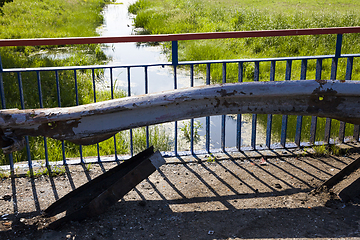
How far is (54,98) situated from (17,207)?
5.18m

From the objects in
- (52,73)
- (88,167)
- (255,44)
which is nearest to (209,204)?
(88,167)

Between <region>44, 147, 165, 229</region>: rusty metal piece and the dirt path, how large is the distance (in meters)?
0.09

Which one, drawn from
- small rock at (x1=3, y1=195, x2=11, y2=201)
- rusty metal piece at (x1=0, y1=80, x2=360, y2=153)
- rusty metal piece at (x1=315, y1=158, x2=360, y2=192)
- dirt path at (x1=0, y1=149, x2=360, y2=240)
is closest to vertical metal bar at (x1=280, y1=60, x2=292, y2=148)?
dirt path at (x1=0, y1=149, x2=360, y2=240)

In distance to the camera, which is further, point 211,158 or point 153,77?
point 153,77

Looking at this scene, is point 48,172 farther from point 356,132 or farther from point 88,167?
point 356,132

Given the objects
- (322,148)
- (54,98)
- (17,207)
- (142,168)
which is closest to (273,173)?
(322,148)

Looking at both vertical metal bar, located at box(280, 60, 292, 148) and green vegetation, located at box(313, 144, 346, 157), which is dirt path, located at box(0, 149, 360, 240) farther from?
vertical metal bar, located at box(280, 60, 292, 148)

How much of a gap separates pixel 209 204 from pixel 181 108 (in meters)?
1.04

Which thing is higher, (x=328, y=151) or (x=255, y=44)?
(x=255, y=44)

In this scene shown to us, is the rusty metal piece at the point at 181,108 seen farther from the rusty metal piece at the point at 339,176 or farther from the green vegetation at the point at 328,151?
the green vegetation at the point at 328,151

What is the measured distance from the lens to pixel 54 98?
7.98 metres

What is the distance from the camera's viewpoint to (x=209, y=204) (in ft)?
10.4

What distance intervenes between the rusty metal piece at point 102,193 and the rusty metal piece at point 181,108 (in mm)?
432

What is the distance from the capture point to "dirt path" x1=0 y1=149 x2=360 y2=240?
273cm
